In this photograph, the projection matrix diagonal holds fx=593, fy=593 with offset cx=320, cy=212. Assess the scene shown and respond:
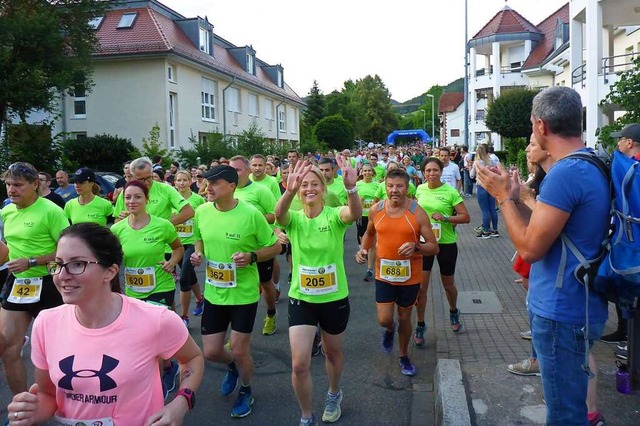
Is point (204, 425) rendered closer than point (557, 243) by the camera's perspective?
No

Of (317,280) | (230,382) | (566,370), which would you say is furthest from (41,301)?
(566,370)

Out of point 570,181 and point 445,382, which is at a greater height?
point 570,181

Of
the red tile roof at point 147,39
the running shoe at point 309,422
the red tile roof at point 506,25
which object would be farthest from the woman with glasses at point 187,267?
the red tile roof at point 506,25

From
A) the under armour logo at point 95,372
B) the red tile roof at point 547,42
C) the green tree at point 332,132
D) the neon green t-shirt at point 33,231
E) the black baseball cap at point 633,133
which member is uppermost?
the red tile roof at point 547,42

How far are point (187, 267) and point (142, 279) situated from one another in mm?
2057

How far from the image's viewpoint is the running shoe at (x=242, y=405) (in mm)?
4898

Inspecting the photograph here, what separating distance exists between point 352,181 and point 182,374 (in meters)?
2.37

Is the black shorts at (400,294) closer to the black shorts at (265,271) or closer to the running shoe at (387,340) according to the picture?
the running shoe at (387,340)

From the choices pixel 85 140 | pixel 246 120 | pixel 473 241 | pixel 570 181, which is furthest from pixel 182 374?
pixel 246 120

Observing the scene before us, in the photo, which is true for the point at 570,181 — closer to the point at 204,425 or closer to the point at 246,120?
the point at 204,425

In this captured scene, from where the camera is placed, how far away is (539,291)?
299cm

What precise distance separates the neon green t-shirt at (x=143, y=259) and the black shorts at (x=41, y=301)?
631 mm

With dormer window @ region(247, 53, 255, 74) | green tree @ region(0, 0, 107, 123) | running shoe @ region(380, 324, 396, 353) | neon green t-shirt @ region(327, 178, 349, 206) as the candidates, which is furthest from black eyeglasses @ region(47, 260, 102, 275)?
dormer window @ region(247, 53, 255, 74)

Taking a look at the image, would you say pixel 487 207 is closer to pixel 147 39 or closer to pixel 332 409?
pixel 332 409
